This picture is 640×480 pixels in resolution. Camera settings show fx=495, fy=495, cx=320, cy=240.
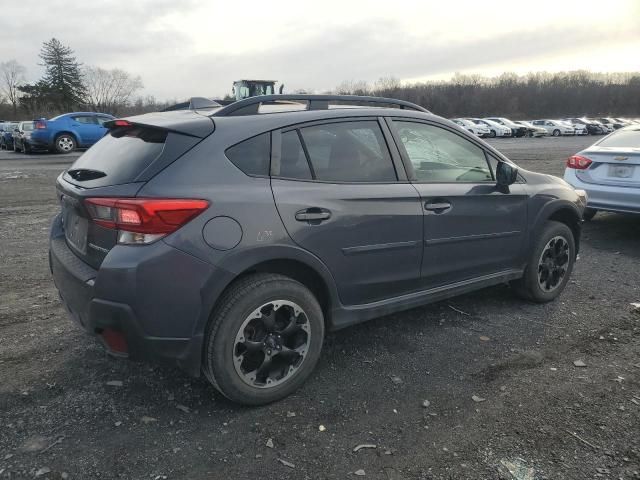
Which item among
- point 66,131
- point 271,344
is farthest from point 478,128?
point 271,344

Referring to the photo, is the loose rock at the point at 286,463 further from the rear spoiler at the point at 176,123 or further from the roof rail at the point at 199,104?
the roof rail at the point at 199,104

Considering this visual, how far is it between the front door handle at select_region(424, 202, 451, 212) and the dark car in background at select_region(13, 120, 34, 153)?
21073 mm

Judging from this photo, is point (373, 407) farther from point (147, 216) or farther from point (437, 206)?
point (147, 216)

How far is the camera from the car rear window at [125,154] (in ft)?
8.80

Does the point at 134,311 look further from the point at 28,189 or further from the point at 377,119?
the point at 28,189

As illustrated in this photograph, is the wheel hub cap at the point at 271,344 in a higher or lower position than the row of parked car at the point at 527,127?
lower

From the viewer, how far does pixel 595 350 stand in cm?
363

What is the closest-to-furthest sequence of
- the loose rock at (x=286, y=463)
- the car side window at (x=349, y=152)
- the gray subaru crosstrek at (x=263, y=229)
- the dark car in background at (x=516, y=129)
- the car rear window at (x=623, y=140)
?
the loose rock at (x=286, y=463), the gray subaru crosstrek at (x=263, y=229), the car side window at (x=349, y=152), the car rear window at (x=623, y=140), the dark car in background at (x=516, y=129)

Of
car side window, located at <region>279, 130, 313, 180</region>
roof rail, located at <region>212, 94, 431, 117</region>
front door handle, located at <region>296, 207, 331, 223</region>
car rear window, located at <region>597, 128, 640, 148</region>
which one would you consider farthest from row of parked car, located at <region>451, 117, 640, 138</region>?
front door handle, located at <region>296, 207, 331, 223</region>

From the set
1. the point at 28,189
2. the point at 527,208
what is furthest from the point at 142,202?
the point at 28,189

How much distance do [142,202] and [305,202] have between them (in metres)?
0.91

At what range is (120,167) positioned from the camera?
2.75 m

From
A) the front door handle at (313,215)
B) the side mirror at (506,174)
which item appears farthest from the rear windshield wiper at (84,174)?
the side mirror at (506,174)

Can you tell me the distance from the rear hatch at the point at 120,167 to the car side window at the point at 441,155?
1479 mm
